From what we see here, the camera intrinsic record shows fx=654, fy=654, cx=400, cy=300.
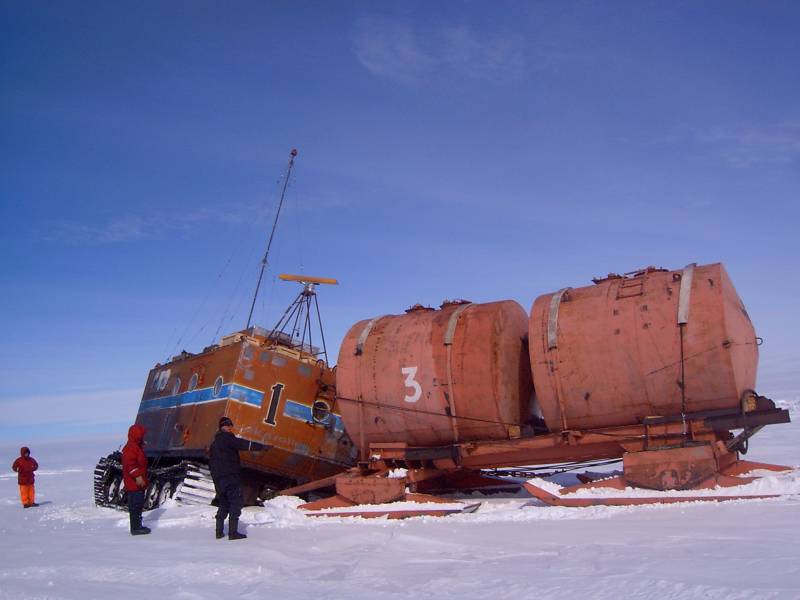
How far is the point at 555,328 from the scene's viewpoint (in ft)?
29.4

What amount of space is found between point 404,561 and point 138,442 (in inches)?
202

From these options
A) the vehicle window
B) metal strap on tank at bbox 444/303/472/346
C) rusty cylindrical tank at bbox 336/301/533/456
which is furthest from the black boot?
the vehicle window

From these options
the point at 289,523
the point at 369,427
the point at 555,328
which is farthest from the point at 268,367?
the point at 555,328

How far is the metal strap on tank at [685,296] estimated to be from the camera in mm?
8133

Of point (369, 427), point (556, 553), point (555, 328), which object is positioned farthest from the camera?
point (369, 427)

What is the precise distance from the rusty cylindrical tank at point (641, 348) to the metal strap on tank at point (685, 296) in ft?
0.04

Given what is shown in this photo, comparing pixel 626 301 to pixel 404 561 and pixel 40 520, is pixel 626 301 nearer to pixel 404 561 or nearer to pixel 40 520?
pixel 404 561

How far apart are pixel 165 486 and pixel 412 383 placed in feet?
19.6

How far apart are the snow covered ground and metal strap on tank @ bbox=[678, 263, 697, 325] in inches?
81.5

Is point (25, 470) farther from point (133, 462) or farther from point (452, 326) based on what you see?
point (452, 326)

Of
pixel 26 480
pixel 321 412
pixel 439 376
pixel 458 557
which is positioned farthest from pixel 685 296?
pixel 26 480

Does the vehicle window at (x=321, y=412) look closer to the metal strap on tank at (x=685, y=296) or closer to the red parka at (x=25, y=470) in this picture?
the metal strap on tank at (x=685, y=296)

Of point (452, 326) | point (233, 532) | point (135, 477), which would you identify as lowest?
point (233, 532)

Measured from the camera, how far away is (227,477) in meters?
7.84
